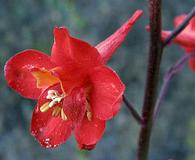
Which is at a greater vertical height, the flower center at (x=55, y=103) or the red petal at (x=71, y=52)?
the red petal at (x=71, y=52)

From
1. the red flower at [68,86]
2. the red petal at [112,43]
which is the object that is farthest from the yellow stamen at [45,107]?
the red petal at [112,43]

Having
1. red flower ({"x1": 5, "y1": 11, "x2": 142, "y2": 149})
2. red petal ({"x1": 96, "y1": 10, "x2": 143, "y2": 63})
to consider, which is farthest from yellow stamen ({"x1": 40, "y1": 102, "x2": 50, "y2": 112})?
red petal ({"x1": 96, "y1": 10, "x2": 143, "y2": 63})

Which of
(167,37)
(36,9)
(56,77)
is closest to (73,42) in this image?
(56,77)

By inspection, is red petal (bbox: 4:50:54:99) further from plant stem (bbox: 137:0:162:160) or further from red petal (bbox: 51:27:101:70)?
plant stem (bbox: 137:0:162:160)

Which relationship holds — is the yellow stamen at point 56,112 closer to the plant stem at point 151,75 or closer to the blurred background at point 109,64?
the plant stem at point 151,75

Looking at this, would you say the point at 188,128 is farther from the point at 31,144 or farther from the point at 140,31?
the point at 31,144
